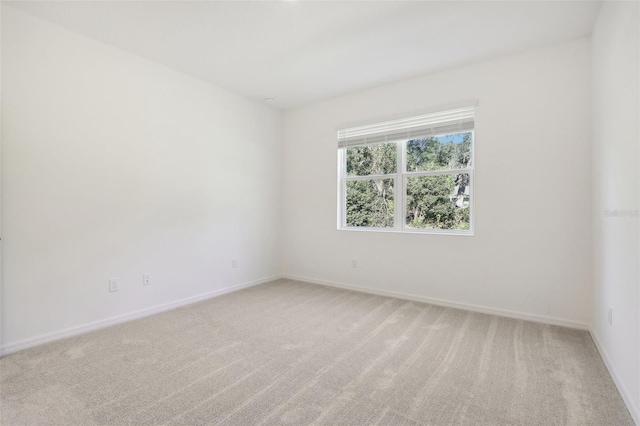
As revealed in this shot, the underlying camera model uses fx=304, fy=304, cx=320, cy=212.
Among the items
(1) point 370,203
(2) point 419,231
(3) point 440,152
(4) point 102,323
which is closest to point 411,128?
(3) point 440,152

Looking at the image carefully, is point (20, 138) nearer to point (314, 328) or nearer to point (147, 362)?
point (147, 362)

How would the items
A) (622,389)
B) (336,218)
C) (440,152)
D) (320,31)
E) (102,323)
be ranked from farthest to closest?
(336,218) < (440,152) < (102,323) < (320,31) < (622,389)

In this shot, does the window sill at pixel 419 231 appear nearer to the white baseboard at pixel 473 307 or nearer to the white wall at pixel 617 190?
the white baseboard at pixel 473 307

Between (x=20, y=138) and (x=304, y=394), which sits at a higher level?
(x=20, y=138)

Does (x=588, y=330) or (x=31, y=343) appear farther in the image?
(x=588, y=330)

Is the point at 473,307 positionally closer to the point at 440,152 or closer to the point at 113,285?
the point at 440,152

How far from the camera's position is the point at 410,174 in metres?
3.78

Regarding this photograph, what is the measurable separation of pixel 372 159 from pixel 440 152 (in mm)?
891

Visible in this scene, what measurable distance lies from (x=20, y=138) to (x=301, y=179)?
306 centimetres

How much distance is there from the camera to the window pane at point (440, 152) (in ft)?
11.3

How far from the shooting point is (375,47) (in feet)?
9.46

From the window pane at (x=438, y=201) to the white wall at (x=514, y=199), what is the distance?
19 cm

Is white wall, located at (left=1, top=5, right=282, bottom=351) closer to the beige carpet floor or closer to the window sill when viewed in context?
the beige carpet floor

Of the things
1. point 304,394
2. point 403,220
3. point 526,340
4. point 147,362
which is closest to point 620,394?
point 526,340
